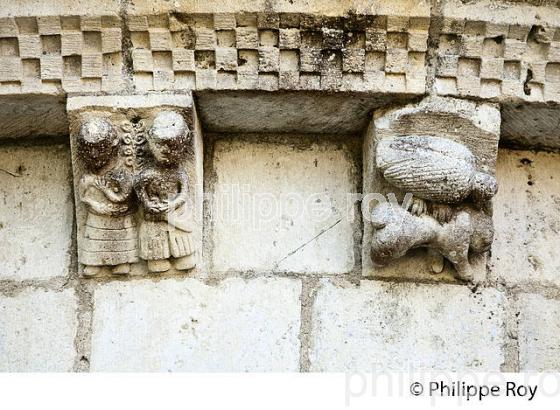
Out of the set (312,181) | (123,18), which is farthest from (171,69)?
(312,181)

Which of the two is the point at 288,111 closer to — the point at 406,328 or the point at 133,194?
the point at 133,194

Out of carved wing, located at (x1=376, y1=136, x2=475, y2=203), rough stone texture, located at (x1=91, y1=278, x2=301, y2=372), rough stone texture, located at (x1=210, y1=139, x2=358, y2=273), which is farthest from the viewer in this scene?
rough stone texture, located at (x1=210, y1=139, x2=358, y2=273)

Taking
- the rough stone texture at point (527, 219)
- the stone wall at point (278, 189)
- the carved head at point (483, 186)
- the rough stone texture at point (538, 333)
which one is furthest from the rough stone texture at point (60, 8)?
the rough stone texture at point (538, 333)

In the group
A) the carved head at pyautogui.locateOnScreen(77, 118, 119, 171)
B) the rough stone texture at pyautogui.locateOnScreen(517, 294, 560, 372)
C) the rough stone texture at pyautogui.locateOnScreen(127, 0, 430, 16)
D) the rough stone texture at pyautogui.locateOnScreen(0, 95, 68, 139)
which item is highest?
the rough stone texture at pyautogui.locateOnScreen(127, 0, 430, 16)

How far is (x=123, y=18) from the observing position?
12.8 feet

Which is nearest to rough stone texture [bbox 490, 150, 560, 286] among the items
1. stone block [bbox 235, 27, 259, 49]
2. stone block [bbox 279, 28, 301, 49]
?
stone block [bbox 279, 28, 301, 49]

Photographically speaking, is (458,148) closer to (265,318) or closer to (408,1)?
(408,1)

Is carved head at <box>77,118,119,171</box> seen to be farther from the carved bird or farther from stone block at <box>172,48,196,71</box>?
the carved bird

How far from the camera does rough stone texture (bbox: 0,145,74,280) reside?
13.3 ft

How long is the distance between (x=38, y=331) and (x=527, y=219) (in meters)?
1.55

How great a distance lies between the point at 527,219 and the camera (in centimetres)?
416

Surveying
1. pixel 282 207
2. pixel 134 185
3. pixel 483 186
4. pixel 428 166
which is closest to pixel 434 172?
pixel 428 166

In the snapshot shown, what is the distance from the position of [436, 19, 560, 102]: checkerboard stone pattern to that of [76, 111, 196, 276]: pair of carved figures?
2.66 feet

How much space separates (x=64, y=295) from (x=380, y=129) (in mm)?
1079
